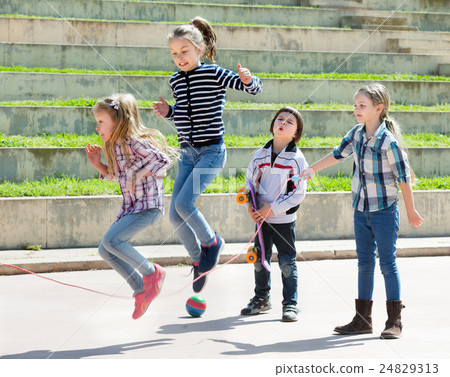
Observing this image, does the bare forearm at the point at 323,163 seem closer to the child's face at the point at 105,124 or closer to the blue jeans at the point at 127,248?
the blue jeans at the point at 127,248

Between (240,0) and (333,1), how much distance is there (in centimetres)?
205

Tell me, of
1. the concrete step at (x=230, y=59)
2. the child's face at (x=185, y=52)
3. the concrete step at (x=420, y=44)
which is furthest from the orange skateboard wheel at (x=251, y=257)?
the concrete step at (x=420, y=44)

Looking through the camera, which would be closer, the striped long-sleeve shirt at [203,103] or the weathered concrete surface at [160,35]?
the striped long-sleeve shirt at [203,103]

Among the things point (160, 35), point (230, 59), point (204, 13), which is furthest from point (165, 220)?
point (204, 13)

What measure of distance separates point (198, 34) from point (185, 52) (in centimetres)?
18

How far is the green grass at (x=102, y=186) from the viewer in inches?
368

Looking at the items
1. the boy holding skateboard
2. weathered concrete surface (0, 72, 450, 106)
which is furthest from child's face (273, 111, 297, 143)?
weathered concrete surface (0, 72, 450, 106)

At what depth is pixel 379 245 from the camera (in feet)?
17.4

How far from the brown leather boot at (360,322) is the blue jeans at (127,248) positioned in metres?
1.47

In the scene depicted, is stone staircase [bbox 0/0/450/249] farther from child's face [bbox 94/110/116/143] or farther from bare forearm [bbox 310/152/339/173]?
bare forearm [bbox 310/152/339/173]

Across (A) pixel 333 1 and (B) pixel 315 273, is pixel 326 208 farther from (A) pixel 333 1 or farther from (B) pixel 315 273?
(A) pixel 333 1

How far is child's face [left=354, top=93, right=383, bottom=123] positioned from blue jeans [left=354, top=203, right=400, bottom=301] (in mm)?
657

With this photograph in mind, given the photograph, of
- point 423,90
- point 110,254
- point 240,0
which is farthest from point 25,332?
point 240,0

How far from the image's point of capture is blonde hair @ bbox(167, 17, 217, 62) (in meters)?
5.73
